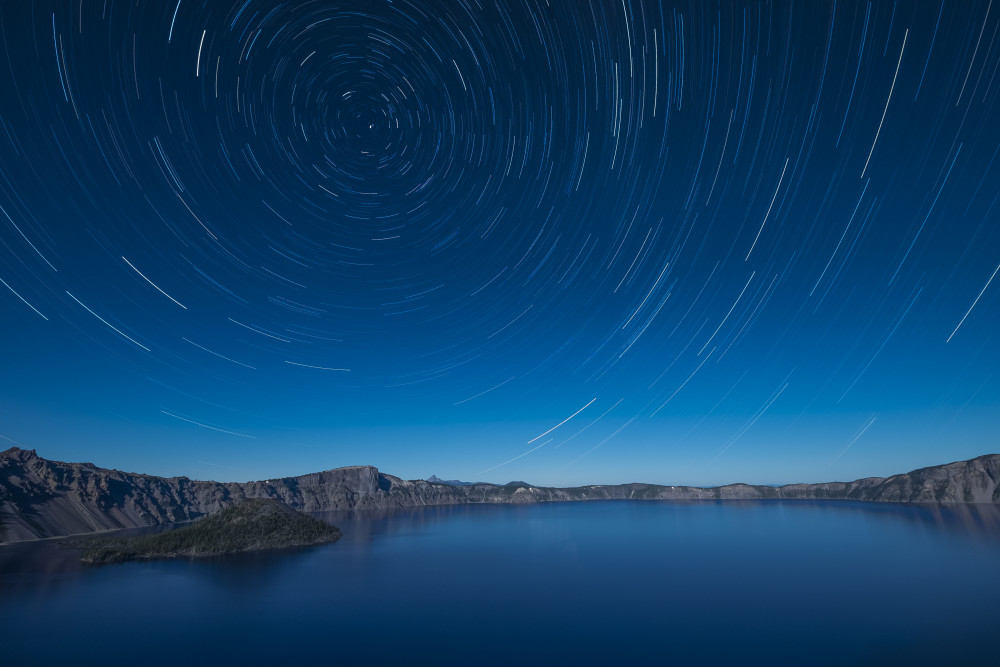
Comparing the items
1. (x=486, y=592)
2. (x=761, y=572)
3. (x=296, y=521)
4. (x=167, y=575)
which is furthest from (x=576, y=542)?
(x=167, y=575)

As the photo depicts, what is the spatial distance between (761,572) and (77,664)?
5193 inches

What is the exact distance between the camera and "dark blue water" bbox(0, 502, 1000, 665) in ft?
191

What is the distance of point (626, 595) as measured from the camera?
88.7m

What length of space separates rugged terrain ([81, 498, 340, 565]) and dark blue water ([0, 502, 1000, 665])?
40.5 ft

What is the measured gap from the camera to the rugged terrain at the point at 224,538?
14425cm

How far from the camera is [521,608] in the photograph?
8106 cm

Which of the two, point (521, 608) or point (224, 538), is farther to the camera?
point (224, 538)

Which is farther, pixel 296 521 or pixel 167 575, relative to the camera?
pixel 296 521

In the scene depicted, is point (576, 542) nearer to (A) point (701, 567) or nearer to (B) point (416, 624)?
(A) point (701, 567)

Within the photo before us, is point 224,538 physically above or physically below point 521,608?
above

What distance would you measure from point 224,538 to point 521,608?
137 m

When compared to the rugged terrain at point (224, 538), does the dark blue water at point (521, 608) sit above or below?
below

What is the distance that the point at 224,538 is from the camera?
535 ft

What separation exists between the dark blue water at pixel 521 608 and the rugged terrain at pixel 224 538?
1234 cm
